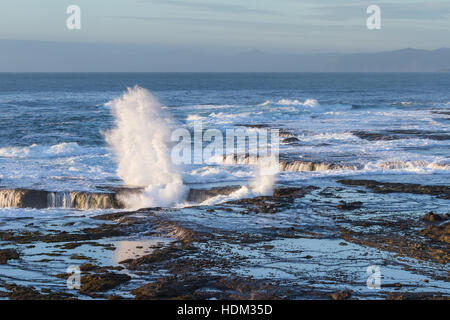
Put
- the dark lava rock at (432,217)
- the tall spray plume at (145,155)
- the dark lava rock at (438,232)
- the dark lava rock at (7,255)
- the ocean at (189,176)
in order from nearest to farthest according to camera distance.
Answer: the dark lava rock at (7,255), the ocean at (189,176), the dark lava rock at (438,232), the dark lava rock at (432,217), the tall spray plume at (145,155)

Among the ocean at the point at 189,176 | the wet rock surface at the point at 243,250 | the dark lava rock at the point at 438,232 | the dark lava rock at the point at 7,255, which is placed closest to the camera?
the wet rock surface at the point at 243,250

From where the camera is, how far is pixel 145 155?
26625 mm

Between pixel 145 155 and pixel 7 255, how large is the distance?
1279cm

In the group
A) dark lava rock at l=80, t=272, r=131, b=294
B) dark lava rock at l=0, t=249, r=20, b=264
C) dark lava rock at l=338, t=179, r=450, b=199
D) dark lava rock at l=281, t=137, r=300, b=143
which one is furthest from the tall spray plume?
dark lava rock at l=80, t=272, r=131, b=294

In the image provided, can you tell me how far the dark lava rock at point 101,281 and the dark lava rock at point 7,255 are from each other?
8.42 ft

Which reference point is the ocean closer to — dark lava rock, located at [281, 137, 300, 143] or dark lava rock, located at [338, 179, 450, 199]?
dark lava rock, located at [281, 137, 300, 143]

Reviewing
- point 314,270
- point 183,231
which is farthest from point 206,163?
point 314,270

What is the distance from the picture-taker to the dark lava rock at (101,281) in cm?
1179

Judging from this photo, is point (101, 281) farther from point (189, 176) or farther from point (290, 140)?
point (290, 140)

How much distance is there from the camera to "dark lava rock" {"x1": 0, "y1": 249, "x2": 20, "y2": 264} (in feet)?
45.4

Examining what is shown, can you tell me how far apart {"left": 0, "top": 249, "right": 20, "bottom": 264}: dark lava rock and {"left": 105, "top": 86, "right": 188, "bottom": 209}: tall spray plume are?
709cm

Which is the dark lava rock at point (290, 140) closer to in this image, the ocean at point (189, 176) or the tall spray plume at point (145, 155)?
the ocean at point (189, 176)

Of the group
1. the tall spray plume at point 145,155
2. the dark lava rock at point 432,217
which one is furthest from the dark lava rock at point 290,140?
the dark lava rock at point 432,217
